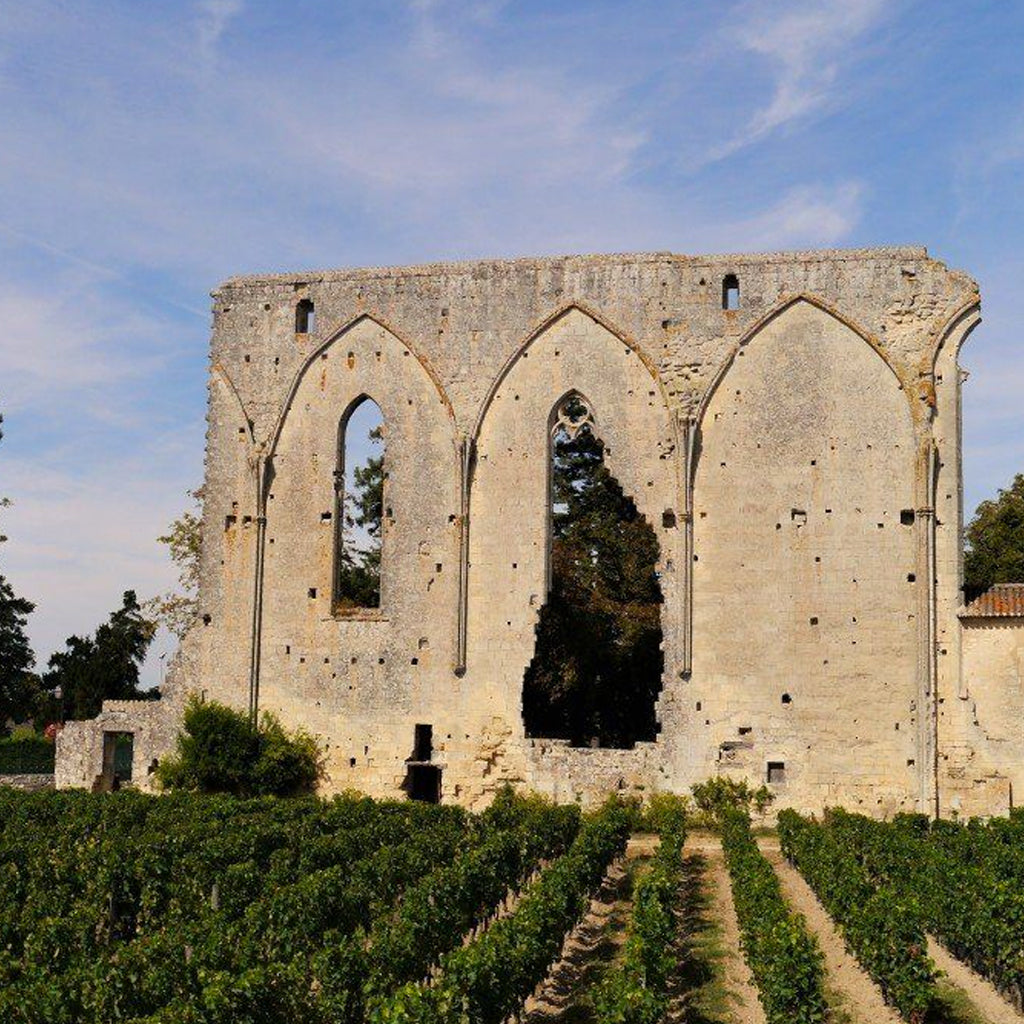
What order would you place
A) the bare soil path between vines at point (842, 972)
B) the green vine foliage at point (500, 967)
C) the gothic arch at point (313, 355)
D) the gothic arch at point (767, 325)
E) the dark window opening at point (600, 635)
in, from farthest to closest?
the dark window opening at point (600, 635) → the gothic arch at point (313, 355) → the gothic arch at point (767, 325) → the bare soil path between vines at point (842, 972) → the green vine foliage at point (500, 967)

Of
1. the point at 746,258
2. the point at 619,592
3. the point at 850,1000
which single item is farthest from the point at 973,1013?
the point at 619,592

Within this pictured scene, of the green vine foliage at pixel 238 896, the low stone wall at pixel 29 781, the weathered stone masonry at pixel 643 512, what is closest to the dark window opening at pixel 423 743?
the weathered stone masonry at pixel 643 512

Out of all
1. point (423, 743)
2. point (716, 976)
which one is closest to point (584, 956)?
point (716, 976)

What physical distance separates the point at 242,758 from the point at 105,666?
23.7m

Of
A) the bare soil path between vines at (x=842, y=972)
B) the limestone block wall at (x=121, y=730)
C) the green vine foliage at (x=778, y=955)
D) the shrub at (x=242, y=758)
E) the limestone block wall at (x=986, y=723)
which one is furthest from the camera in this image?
the limestone block wall at (x=121, y=730)

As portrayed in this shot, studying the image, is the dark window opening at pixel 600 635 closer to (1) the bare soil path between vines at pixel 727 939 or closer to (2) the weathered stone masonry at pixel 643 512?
(2) the weathered stone masonry at pixel 643 512

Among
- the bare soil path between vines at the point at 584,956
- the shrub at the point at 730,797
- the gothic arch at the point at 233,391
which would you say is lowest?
the bare soil path between vines at the point at 584,956

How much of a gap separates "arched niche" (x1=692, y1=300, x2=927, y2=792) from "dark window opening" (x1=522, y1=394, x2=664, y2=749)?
715cm

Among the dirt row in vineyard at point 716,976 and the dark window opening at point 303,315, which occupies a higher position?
the dark window opening at point 303,315

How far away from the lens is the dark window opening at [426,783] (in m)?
22.1

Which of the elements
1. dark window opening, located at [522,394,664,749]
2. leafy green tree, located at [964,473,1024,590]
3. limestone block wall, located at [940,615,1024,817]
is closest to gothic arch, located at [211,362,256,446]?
dark window opening, located at [522,394,664,749]

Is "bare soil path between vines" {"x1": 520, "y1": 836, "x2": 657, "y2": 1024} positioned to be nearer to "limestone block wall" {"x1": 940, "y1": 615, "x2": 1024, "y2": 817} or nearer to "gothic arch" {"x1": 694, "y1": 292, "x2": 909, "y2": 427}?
"limestone block wall" {"x1": 940, "y1": 615, "x2": 1024, "y2": 817}

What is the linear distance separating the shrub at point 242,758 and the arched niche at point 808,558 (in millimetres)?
6695

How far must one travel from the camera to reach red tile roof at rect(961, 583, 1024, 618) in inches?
773
